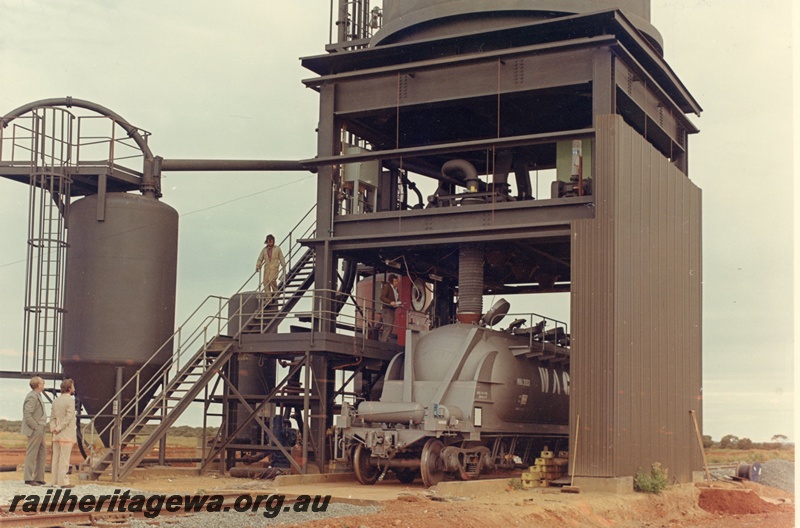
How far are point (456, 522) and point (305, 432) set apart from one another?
10134mm

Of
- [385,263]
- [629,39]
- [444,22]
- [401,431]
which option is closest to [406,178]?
[385,263]

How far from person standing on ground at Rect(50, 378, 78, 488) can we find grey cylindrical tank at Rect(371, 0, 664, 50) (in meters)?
14.5

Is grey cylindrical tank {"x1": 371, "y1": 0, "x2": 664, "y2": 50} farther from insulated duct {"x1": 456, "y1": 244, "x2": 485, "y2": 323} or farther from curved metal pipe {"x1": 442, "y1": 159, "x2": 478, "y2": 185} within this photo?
insulated duct {"x1": 456, "y1": 244, "x2": 485, "y2": 323}

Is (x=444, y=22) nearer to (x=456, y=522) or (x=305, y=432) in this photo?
(x=305, y=432)

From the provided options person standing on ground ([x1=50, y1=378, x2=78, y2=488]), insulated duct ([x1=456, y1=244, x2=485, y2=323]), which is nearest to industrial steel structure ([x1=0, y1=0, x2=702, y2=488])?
insulated duct ([x1=456, y1=244, x2=485, y2=323])

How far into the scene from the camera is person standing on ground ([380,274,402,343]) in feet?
102

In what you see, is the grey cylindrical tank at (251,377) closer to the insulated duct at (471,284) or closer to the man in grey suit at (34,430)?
the insulated duct at (471,284)

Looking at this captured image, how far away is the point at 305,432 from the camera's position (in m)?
26.6

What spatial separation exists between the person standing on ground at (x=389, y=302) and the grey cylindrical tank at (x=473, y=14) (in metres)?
7.00

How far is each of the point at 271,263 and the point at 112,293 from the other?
445 centimetres

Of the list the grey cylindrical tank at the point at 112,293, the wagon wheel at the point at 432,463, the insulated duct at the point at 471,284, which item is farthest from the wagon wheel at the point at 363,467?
the grey cylindrical tank at the point at 112,293

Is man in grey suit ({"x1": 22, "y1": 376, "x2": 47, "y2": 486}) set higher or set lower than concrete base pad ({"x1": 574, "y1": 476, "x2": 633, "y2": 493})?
higher

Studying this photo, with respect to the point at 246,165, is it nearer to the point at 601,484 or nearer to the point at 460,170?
the point at 460,170

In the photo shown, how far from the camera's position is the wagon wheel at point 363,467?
24.6 m
